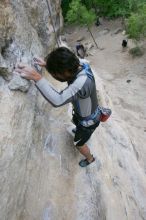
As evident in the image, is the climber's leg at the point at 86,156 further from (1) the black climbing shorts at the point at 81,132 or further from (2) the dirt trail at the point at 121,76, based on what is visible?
(2) the dirt trail at the point at 121,76

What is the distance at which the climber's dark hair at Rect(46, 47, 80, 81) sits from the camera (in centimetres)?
554

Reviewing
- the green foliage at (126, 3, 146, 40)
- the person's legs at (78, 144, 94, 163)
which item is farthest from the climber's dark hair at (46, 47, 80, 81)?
the green foliage at (126, 3, 146, 40)

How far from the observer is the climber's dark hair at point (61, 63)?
5535 millimetres

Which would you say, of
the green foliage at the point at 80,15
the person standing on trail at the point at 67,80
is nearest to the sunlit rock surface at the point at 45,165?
the person standing on trail at the point at 67,80

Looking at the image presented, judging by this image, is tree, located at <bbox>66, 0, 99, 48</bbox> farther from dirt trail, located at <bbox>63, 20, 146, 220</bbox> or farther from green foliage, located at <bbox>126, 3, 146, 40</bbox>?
dirt trail, located at <bbox>63, 20, 146, 220</bbox>

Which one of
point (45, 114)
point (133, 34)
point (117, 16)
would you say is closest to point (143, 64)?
point (133, 34)

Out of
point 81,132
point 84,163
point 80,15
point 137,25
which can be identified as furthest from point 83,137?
point 80,15

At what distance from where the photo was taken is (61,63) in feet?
18.1

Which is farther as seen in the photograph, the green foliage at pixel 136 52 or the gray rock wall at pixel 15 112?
the green foliage at pixel 136 52

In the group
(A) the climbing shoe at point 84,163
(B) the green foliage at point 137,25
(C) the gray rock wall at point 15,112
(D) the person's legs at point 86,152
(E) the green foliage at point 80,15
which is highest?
(C) the gray rock wall at point 15,112

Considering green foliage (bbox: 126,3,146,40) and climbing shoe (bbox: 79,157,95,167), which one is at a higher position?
climbing shoe (bbox: 79,157,95,167)

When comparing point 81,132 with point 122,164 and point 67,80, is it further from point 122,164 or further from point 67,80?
point 122,164

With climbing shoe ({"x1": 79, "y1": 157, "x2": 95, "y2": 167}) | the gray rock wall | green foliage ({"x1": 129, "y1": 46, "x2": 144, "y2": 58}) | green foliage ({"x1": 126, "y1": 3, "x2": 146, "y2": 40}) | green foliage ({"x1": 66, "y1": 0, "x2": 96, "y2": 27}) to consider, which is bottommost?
green foliage ({"x1": 129, "y1": 46, "x2": 144, "y2": 58})

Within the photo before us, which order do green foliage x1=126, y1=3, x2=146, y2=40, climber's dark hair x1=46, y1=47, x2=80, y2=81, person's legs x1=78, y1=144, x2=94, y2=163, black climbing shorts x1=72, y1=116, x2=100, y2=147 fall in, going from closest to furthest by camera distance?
climber's dark hair x1=46, y1=47, x2=80, y2=81 → black climbing shorts x1=72, y1=116, x2=100, y2=147 → person's legs x1=78, y1=144, x2=94, y2=163 → green foliage x1=126, y1=3, x2=146, y2=40
